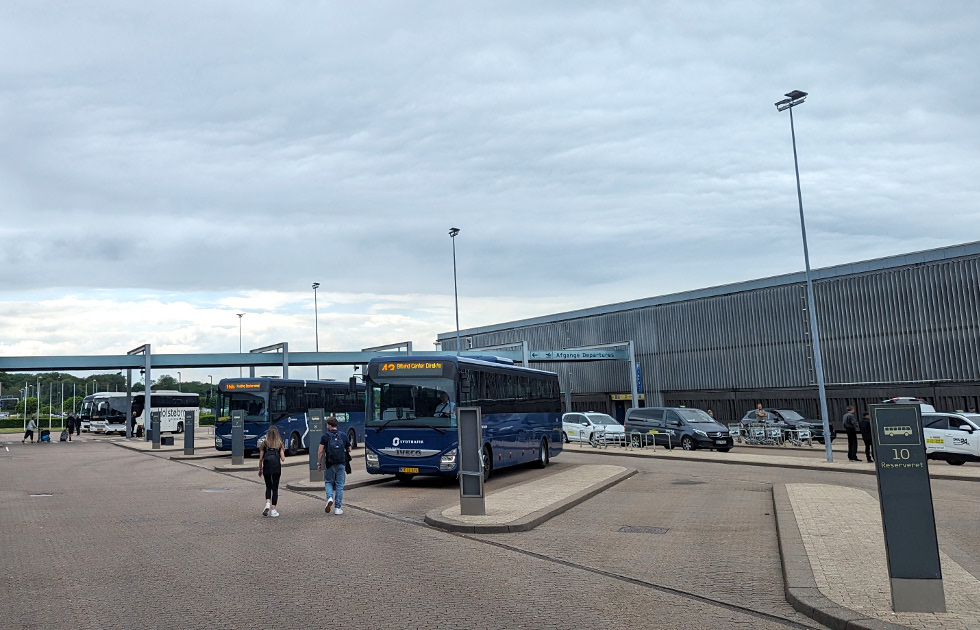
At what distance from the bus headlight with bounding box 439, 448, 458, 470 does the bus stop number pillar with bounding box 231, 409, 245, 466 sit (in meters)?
11.7

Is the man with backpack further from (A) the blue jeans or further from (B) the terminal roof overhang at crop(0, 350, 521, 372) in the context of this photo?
(B) the terminal roof overhang at crop(0, 350, 521, 372)

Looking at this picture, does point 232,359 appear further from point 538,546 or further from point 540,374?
point 538,546

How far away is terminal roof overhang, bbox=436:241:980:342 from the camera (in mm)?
42062

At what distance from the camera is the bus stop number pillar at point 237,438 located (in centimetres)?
2809

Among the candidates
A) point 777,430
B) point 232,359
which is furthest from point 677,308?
point 232,359

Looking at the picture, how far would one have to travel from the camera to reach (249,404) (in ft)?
105

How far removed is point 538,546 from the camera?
11047mm

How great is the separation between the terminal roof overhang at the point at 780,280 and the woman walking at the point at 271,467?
37.7m

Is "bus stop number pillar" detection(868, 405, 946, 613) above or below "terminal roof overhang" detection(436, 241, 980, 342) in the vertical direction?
below

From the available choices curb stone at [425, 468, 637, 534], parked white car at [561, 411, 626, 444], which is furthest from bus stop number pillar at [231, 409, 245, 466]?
curb stone at [425, 468, 637, 534]

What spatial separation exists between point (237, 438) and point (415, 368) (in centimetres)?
1166

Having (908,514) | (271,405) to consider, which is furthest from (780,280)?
(908,514)

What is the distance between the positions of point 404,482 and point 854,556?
13.0 meters

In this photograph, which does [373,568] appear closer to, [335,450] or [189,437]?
[335,450]
